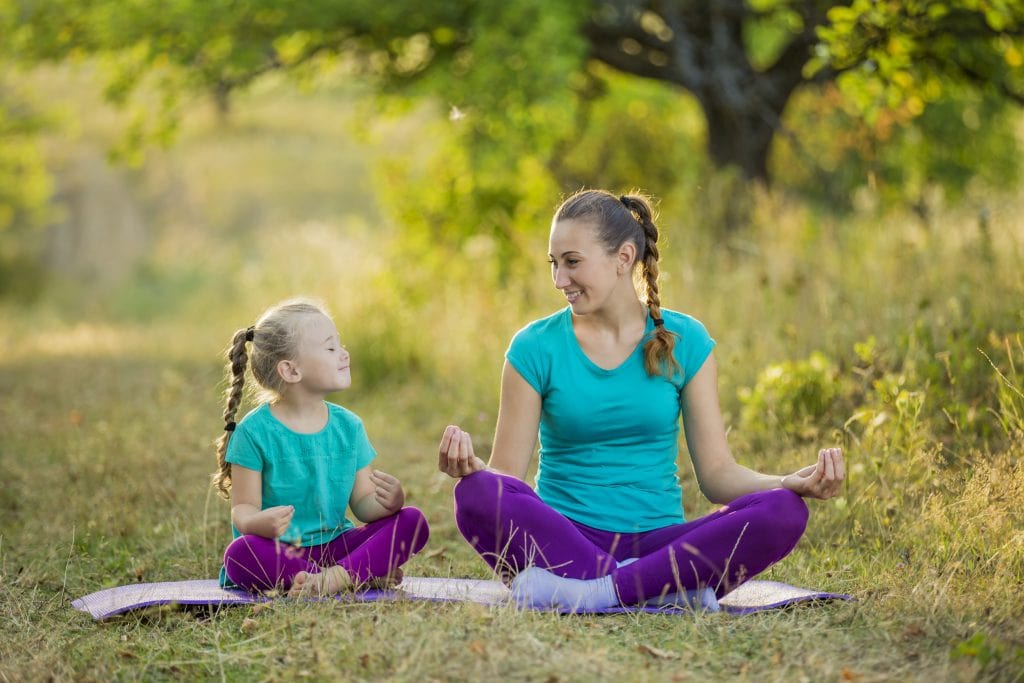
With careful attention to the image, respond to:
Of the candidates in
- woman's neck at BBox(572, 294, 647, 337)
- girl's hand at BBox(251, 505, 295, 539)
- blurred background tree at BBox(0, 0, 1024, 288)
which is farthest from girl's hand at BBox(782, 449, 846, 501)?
blurred background tree at BBox(0, 0, 1024, 288)

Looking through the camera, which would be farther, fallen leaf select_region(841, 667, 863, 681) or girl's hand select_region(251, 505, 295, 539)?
girl's hand select_region(251, 505, 295, 539)

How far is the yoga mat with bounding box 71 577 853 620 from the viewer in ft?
12.4

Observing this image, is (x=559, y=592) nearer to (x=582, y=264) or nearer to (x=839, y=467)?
(x=839, y=467)

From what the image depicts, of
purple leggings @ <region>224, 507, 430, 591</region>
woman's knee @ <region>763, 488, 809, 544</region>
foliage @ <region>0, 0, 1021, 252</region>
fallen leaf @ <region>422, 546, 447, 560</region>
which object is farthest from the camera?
foliage @ <region>0, 0, 1021, 252</region>

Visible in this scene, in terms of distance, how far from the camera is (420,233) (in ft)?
34.5

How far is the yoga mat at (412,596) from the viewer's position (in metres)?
3.78

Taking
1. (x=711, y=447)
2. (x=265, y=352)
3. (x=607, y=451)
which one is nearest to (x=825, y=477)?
(x=711, y=447)

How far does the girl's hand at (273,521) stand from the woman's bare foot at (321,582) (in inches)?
6.8

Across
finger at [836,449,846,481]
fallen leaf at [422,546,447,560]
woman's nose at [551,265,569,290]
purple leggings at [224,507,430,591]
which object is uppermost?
woman's nose at [551,265,569,290]

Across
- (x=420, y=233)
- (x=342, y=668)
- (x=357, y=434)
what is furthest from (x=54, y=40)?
(x=342, y=668)

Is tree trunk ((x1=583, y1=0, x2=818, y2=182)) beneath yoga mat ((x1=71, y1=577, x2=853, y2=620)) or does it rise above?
above

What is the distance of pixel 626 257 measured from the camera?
12.9 feet

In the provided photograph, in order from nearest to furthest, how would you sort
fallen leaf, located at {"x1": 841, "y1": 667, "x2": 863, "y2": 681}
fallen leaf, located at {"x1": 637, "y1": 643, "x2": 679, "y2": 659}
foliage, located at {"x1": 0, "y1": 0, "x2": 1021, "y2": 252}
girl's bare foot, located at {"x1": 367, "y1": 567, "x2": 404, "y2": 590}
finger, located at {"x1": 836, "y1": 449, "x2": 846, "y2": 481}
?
1. fallen leaf, located at {"x1": 841, "y1": 667, "x2": 863, "y2": 681}
2. fallen leaf, located at {"x1": 637, "y1": 643, "x2": 679, "y2": 659}
3. finger, located at {"x1": 836, "y1": 449, "x2": 846, "y2": 481}
4. girl's bare foot, located at {"x1": 367, "y1": 567, "x2": 404, "y2": 590}
5. foliage, located at {"x1": 0, "y1": 0, "x2": 1021, "y2": 252}

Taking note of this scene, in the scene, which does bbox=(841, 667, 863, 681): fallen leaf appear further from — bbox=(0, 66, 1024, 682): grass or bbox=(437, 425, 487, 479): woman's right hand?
→ bbox=(437, 425, 487, 479): woman's right hand
